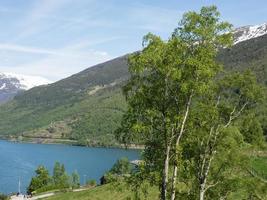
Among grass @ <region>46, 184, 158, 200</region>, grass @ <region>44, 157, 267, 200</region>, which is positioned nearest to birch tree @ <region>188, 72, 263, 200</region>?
grass @ <region>44, 157, 267, 200</region>

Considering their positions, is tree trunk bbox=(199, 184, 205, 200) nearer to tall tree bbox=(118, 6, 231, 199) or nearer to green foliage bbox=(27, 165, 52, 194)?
tall tree bbox=(118, 6, 231, 199)

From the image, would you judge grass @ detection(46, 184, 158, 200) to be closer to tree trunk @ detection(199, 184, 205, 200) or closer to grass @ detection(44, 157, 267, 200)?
grass @ detection(44, 157, 267, 200)

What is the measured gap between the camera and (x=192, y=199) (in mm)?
29469

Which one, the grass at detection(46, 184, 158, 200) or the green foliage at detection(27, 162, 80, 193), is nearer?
the grass at detection(46, 184, 158, 200)

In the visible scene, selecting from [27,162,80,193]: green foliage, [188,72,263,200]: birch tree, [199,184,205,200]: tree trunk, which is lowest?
[27,162,80,193]: green foliage

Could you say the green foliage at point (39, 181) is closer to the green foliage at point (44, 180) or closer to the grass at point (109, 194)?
the green foliage at point (44, 180)

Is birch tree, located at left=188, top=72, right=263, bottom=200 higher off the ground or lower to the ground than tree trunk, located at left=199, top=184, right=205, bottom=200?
higher

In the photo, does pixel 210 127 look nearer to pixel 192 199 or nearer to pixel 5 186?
pixel 192 199

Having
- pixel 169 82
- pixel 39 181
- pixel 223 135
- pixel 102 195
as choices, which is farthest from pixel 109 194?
pixel 39 181

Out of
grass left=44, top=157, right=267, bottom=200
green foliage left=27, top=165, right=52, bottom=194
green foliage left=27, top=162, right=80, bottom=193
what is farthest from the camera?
green foliage left=27, top=165, right=52, bottom=194

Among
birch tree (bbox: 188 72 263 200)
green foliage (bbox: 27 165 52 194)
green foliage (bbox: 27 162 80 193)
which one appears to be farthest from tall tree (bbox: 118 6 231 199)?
green foliage (bbox: 27 165 52 194)

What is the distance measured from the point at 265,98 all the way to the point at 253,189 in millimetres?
5640

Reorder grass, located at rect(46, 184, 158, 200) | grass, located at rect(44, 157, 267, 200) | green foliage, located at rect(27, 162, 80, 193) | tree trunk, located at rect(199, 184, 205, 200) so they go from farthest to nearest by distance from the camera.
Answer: green foliage, located at rect(27, 162, 80, 193) → grass, located at rect(46, 184, 158, 200) → grass, located at rect(44, 157, 267, 200) → tree trunk, located at rect(199, 184, 205, 200)

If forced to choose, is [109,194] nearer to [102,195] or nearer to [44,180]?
[102,195]
